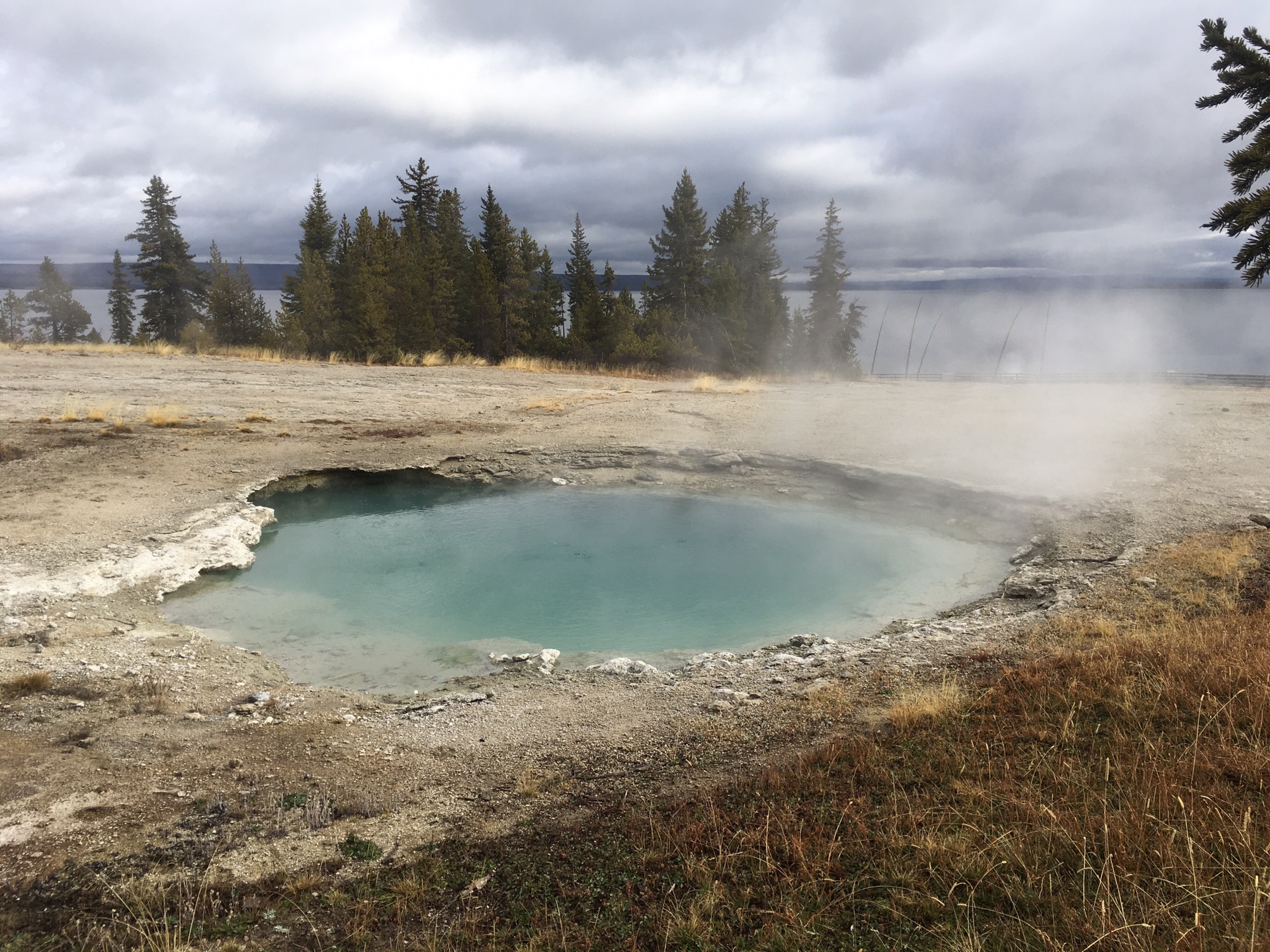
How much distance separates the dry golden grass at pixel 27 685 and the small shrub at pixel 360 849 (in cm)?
356

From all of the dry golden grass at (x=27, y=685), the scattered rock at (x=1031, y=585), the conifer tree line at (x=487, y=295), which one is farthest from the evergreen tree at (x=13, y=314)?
the scattered rock at (x=1031, y=585)

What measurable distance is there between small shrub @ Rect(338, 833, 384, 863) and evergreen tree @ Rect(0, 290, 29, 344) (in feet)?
221

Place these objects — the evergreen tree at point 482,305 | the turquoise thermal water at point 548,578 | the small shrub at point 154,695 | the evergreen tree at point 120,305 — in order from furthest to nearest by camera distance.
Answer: the evergreen tree at point 120,305
the evergreen tree at point 482,305
the turquoise thermal water at point 548,578
the small shrub at point 154,695

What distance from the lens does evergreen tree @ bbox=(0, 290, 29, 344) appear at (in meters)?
54.2

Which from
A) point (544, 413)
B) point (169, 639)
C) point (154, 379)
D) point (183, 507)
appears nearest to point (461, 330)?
point (154, 379)

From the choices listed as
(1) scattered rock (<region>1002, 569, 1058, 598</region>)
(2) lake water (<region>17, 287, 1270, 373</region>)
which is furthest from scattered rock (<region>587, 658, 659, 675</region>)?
(2) lake water (<region>17, 287, 1270, 373</region>)

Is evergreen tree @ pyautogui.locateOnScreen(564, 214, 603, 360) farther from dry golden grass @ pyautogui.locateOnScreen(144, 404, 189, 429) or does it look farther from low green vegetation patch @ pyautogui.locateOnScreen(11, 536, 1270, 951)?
low green vegetation patch @ pyautogui.locateOnScreen(11, 536, 1270, 951)

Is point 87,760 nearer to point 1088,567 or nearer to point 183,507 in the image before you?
point 183,507

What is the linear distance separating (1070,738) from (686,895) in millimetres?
2659

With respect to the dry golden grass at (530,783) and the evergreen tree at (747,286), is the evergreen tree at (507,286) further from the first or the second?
the dry golden grass at (530,783)

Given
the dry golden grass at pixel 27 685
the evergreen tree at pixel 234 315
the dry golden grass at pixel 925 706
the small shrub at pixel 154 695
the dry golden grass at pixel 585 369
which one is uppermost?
the evergreen tree at pixel 234 315

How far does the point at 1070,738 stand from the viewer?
433 cm

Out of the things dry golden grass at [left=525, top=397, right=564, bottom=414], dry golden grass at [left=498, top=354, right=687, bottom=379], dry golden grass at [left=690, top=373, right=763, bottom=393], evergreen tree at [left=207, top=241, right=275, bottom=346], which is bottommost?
dry golden grass at [left=525, top=397, right=564, bottom=414]

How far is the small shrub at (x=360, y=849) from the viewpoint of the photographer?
3803 mm
